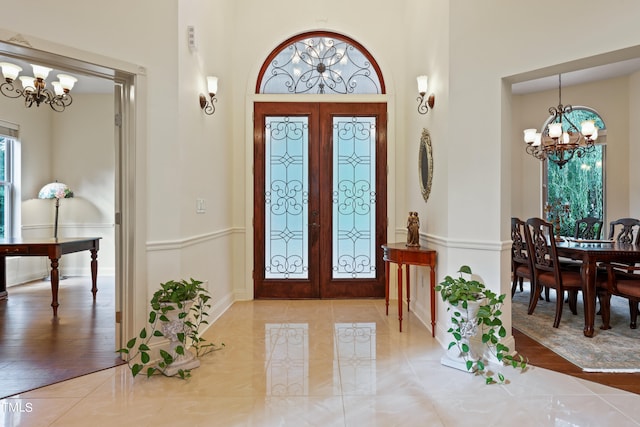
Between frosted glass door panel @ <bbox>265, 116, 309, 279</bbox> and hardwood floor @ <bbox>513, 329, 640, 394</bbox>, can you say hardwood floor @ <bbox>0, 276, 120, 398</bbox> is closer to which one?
frosted glass door panel @ <bbox>265, 116, 309, 279</bbox>

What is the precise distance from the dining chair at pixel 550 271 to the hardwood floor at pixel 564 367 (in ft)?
2.19

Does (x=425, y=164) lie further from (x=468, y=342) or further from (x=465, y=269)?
(x=468, y=342)

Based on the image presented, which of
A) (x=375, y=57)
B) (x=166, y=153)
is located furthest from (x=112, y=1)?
(x=375, y=57)

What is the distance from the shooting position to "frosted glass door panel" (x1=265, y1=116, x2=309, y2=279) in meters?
4.69

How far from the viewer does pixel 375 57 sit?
15.3 ft

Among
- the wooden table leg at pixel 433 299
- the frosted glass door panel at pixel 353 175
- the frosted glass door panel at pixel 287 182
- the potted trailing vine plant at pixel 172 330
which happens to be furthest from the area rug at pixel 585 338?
the potted trailing vine plant at pixel 172 330

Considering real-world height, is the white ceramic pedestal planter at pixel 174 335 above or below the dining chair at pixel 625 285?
below

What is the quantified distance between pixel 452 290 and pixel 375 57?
3.19m

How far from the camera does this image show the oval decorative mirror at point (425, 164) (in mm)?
3617

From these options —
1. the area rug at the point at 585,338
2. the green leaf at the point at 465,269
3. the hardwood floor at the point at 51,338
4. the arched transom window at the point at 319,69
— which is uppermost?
the arched transom window at the point at 319,69

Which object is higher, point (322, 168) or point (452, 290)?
point (322, 168)

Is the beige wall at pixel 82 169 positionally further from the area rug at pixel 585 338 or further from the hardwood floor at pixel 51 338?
the area rug at pixel 585 338

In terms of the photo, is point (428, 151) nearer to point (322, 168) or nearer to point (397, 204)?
point (397, 204)

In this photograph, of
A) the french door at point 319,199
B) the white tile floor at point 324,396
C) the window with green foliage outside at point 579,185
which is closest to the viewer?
the white tile floor at point 324,396
